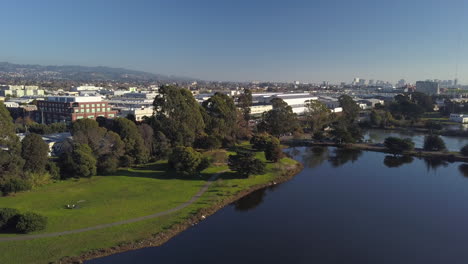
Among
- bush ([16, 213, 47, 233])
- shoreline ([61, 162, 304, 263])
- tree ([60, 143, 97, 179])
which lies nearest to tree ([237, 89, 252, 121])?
shoreline ([61, 162, 304, 263])

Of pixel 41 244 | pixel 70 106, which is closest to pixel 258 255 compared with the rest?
pixel 41 244

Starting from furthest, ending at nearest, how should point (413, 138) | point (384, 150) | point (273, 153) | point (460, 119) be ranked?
point (460, 119), point (413, 138), point (384, 150), point (273, 153)

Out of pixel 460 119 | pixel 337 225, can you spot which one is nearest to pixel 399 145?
pixel 337 225

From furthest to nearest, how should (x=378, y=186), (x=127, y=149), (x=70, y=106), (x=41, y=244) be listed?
(x=70, y=106) → (x=127, y=149) → (x=378, y=186) → (x=41, y=244)

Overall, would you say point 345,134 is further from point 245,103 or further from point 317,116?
point 245,103

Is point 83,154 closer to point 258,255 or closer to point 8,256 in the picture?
point 8,256

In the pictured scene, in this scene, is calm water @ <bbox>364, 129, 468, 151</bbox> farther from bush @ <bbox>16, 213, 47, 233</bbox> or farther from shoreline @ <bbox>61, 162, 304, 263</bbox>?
bush @ <bbox>16, 213, 47, 233</bbox>
